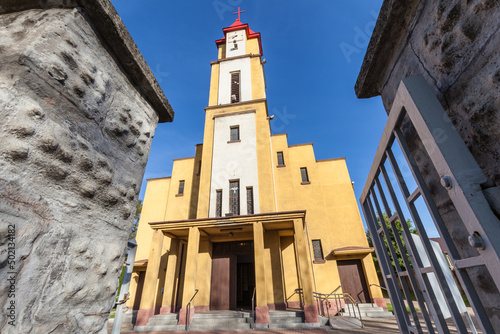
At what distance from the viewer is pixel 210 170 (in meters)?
12.2

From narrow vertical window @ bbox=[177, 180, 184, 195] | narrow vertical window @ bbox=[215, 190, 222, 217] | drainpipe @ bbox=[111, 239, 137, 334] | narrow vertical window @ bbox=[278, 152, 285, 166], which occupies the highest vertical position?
narrow vertical window @ bbox=[278, 152, 285, 166]

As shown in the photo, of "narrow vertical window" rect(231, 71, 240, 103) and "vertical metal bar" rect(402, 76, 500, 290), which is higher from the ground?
"narrow vertical window" rect(231, 71, 240, 103)

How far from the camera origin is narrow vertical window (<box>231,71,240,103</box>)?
15070mm

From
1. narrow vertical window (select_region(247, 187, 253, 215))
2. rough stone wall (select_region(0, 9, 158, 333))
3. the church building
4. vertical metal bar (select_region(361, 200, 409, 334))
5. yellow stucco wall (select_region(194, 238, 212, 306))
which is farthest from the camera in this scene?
narrow vertical window (select_region(247, 187, 253, 215))

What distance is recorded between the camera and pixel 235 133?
13672 mm

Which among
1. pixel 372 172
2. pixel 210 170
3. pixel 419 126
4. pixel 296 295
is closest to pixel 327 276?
pixel 296 295

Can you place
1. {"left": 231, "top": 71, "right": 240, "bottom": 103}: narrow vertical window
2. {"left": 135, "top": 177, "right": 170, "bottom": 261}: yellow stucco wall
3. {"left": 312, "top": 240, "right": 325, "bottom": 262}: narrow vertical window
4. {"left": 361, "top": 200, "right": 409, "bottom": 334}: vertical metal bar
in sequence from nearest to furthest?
{"left": 361, "top": 200, "right": 409, "bottom": 334}: vertical metal bar, {"left": 312, "top": 240, "right": 325, "bottom": 262}: narrow vertical window, {"left": 135, "top": 177, "right": 170, "bottom": 261}: yellow stucco wall, {"left": 231, "top": 71, "right": 240, "bottom": 103}: narrow vertical window

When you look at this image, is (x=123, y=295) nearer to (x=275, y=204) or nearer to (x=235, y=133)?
(x=275, y=204)

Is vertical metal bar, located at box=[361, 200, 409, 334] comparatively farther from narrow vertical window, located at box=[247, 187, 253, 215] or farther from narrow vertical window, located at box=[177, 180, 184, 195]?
narrow vertical window, located at box=[177, 180, 184, 195]

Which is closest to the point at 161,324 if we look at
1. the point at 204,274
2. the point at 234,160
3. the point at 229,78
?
the point at 204,274

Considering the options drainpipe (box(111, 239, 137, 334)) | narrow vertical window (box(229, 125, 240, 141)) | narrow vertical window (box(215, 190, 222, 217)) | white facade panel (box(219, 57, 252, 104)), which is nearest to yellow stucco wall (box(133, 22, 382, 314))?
white facade panel (box(219, 57, 252, 104))

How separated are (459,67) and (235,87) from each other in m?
15.5

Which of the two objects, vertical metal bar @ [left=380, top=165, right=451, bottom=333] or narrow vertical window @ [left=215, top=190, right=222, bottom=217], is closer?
vertical metal bar @ [left=380, top=165, right=451, bottom=333]

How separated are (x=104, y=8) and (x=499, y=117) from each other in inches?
86.8
